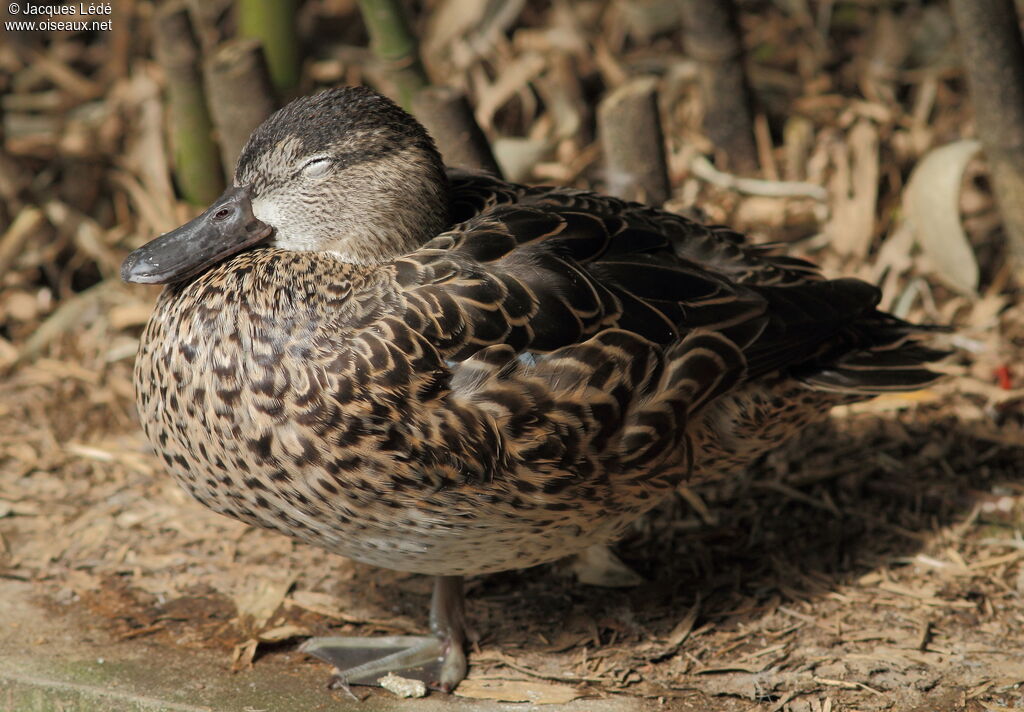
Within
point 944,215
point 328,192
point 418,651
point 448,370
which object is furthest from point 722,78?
point 418,651

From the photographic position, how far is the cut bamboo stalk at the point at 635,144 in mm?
4137

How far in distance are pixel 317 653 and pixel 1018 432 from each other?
7.38 feet

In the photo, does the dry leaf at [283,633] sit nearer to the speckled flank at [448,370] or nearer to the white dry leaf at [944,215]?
the speckled flank at [448,370]

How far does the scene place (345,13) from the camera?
17.9ft

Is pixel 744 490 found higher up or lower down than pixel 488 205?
lower down

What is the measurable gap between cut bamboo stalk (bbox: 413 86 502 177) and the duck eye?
94cm

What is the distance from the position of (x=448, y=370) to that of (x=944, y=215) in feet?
7.69

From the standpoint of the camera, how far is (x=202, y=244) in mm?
2881

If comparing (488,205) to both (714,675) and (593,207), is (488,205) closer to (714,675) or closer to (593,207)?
(593,207)

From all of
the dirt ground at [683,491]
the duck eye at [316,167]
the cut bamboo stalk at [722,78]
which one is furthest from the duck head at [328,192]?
the cut bamboo stalk at [722,78]

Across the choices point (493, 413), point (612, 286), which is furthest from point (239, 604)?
point (612, 286)

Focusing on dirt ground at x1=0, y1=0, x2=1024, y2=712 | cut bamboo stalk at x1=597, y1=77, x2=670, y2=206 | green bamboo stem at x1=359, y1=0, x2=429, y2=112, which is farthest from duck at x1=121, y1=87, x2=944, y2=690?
cut bamboo stalk at x1=597, y1=77, x2=670, y2=206

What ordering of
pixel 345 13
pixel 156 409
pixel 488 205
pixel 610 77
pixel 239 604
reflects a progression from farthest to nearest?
pixel 345 13 → pixel 610 77 → pixel 239 604 → pixel 488 205 → pixel 156 409

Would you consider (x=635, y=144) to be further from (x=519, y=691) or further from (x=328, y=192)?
(x=519, y=691)
